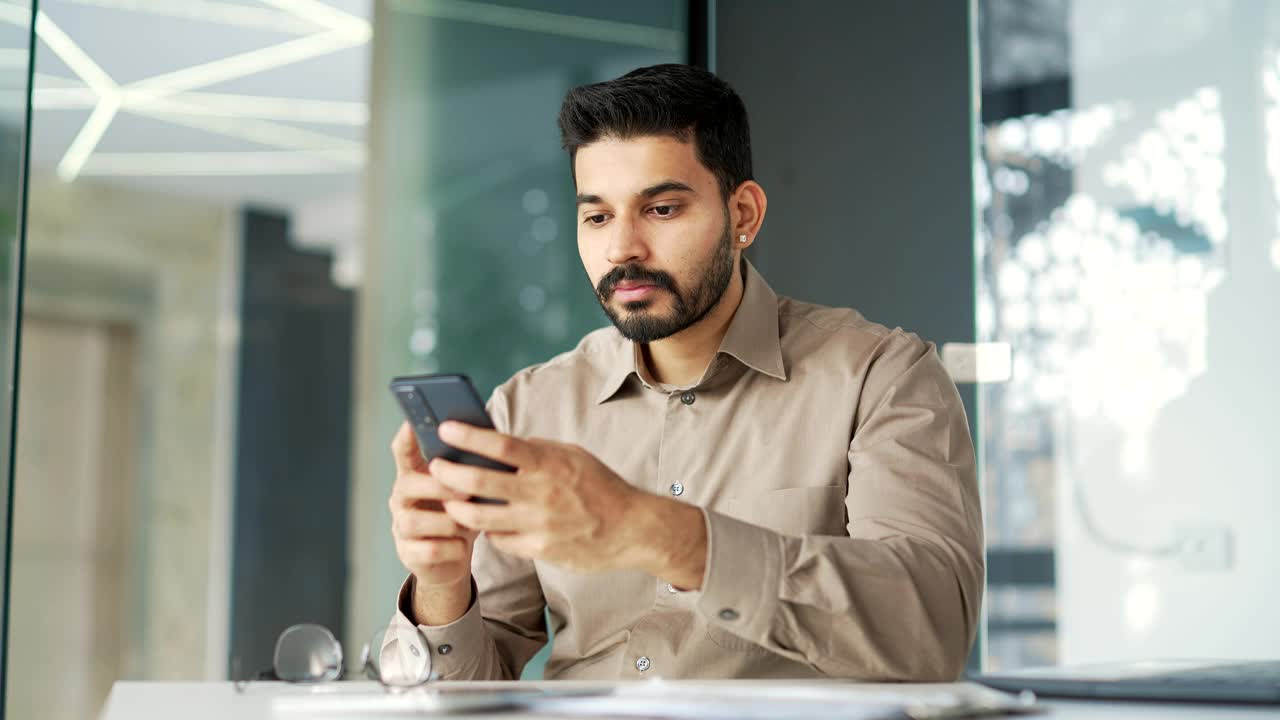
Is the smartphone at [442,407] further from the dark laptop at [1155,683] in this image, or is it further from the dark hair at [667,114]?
the dark hair at [667,114]

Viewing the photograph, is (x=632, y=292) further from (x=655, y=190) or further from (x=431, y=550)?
(x=431, y=550)

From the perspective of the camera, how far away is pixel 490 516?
110cm

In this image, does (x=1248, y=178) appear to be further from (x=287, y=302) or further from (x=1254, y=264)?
(x=287, y=302)

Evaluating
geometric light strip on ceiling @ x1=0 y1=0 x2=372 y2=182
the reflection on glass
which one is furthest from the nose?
the reflection on glass

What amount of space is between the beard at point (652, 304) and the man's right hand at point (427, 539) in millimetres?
421

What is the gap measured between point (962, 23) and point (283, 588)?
3.45m

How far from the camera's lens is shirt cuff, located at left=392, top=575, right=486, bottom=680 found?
151cm

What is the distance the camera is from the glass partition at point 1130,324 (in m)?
2.66

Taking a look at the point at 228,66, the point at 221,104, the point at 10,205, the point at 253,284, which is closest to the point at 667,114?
the point at 10,205

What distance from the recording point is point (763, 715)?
0.84m

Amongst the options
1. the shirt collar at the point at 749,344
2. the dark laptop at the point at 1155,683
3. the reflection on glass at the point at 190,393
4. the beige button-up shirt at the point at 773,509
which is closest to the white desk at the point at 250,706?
the dark laptop at the point at 1155,683

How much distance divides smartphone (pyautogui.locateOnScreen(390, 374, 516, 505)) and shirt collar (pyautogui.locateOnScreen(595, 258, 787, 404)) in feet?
2.23

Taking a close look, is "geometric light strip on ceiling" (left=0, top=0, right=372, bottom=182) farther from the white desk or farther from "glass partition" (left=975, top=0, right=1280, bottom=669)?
"glass partition" (left=975, top=0, right=1280, bottom=669)

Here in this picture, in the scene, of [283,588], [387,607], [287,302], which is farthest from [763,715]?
[287,302]
